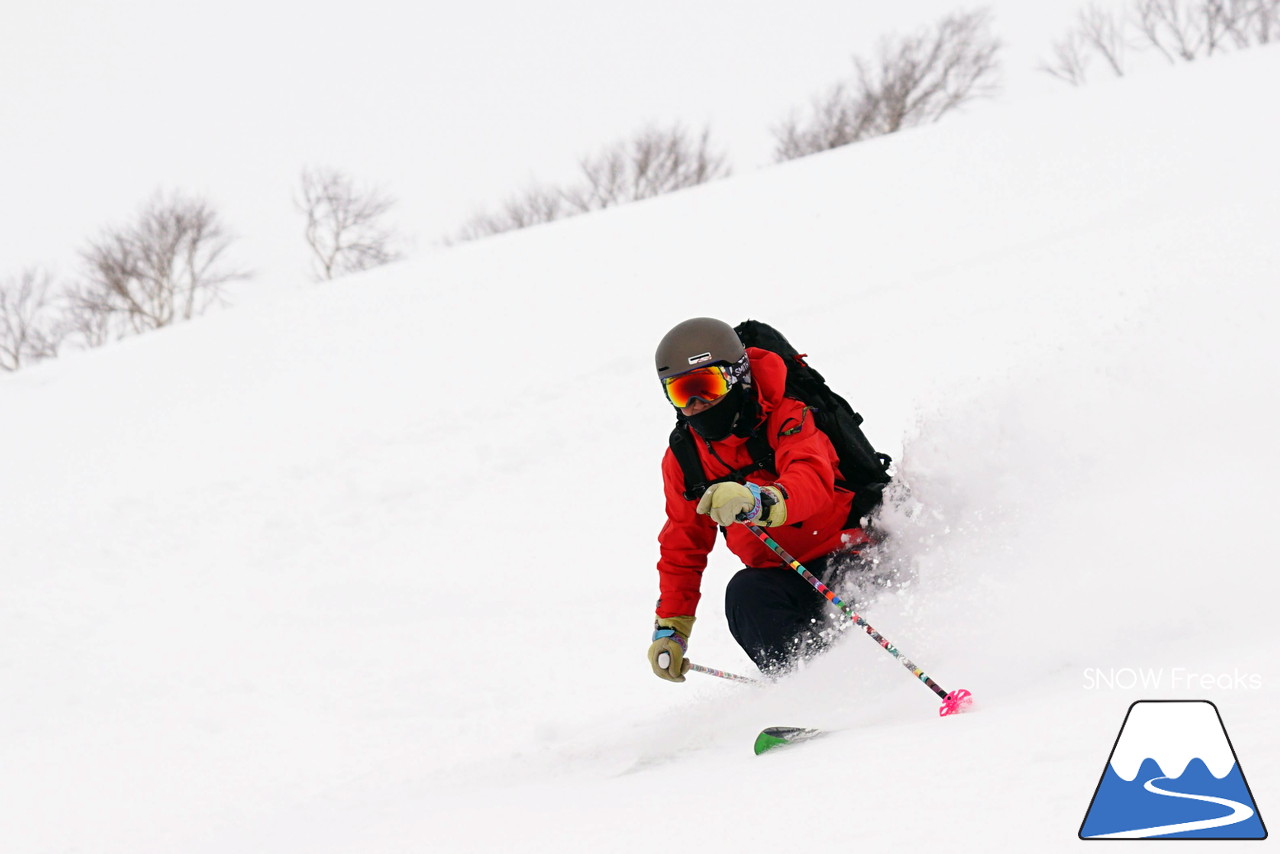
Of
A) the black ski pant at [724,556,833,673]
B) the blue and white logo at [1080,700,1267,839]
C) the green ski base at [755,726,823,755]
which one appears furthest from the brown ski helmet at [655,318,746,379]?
the blue and white logo at [1080,700,1267,839]

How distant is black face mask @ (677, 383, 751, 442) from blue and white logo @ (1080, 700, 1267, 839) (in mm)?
1809

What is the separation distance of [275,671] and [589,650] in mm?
2006

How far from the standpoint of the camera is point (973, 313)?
1238 cm

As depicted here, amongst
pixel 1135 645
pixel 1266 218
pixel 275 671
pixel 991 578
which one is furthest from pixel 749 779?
pixel 1266 218

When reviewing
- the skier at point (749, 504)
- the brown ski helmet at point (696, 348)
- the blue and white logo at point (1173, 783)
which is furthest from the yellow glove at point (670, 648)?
the blue and white logo at point (1173, 783)

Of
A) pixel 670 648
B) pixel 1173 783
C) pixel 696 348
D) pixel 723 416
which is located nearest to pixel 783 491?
pixel 723 416

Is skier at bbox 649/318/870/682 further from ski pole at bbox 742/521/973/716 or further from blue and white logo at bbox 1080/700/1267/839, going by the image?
blue and white logo at bbox 1080/700/1267/839

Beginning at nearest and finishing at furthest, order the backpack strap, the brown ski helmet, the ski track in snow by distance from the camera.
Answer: the ski track in snow < the brown ski helmet < the backpack strap

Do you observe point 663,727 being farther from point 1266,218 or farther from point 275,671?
point 1266,218

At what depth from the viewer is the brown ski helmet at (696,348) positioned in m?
3.69

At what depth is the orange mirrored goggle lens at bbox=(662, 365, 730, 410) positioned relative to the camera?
3668 mm

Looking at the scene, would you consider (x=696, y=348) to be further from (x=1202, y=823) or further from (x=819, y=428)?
(x=1202, y=823)

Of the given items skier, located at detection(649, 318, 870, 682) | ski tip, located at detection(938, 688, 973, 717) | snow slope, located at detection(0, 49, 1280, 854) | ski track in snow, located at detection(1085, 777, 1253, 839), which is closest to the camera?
ski track in snow, located at detection(1085, 777, 1253, 839)

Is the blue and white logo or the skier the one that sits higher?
the skier
